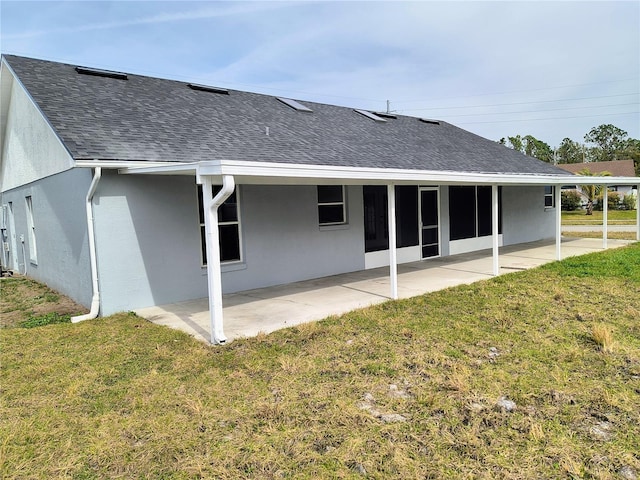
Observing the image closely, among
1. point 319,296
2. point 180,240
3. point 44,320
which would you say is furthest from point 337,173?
point 44,320

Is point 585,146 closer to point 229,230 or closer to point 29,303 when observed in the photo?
point 229,230

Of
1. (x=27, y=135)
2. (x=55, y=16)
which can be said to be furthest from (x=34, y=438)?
(x=55, y=16)

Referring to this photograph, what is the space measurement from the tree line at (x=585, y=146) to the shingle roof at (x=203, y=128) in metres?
68.5

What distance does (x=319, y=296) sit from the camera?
8312 millimetres

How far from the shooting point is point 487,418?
3592mm

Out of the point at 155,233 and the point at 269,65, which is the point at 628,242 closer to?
the point at 155,233

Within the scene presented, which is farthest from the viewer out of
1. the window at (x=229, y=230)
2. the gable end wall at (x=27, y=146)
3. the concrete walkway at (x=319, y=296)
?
the window at (x=229, y=230)

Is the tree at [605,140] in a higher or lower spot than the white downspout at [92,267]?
higher

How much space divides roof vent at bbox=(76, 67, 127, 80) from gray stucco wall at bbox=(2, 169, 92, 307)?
2566 millimetres

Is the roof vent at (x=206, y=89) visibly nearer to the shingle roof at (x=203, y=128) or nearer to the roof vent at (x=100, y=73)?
the shingle roof at (x=203, y=128)

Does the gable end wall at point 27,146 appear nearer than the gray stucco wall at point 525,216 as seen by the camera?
Yes

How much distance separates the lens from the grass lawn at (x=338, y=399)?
121 inches

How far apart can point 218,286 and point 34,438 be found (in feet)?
8.43

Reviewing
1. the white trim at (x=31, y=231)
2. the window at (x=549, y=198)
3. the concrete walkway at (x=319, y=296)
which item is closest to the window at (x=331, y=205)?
the concrete walkway at (x=319, y=296)
